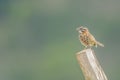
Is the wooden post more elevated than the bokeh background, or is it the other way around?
the bokeh background

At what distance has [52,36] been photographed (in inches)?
1188

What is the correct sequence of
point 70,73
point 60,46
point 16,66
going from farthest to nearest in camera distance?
point 60,46 < point 16,66 < point 70,73

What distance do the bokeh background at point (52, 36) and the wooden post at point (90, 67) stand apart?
55.1 ft

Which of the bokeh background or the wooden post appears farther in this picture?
the bokeh background

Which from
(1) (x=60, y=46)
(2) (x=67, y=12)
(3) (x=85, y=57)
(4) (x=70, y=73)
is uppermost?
(2) (x=67, y=12)

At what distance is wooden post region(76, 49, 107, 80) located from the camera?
5.90m

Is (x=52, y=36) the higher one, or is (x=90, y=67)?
(x=52, y=36)

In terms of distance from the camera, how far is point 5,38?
30.4m

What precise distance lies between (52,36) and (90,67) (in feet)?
79.7

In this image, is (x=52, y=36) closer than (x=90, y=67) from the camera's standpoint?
No

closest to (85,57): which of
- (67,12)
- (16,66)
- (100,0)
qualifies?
(16,66)

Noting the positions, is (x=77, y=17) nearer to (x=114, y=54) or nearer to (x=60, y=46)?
(x=60, y=46)

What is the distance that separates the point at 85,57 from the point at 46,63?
21.8m

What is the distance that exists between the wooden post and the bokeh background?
55.1 ft
